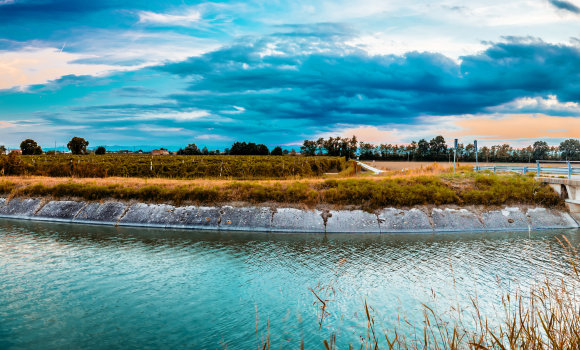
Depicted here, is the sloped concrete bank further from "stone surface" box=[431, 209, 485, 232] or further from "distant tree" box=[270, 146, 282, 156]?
"distant tree" box=[270, 146, 282, 156]

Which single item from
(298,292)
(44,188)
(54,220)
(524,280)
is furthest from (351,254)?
(44,188)

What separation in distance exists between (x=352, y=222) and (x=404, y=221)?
11.7 ft

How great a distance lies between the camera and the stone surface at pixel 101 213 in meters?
25.4

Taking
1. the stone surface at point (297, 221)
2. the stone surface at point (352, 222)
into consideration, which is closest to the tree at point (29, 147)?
the stone surface at point (297, 221)

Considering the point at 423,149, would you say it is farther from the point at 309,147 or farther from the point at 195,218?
the point at 195,218

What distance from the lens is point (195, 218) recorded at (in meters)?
24.6

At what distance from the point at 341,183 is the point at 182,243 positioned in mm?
13311

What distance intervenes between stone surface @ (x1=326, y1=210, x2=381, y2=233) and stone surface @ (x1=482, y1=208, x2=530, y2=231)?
25.6 ft

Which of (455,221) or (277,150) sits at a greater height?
(277,150)

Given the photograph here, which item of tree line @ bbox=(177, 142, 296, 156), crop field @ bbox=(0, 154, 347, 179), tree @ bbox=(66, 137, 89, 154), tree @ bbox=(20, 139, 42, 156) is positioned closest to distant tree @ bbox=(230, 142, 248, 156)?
tree line @ bbox=(177, 142, 296, 156)

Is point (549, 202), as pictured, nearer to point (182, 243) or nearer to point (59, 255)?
point (182, 243)

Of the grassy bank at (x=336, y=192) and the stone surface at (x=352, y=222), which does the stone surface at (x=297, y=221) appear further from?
the grassy bank at (x=336, y=192)

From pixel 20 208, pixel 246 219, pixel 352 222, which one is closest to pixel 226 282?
pixel 246 219

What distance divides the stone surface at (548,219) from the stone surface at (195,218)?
21.8 metres
